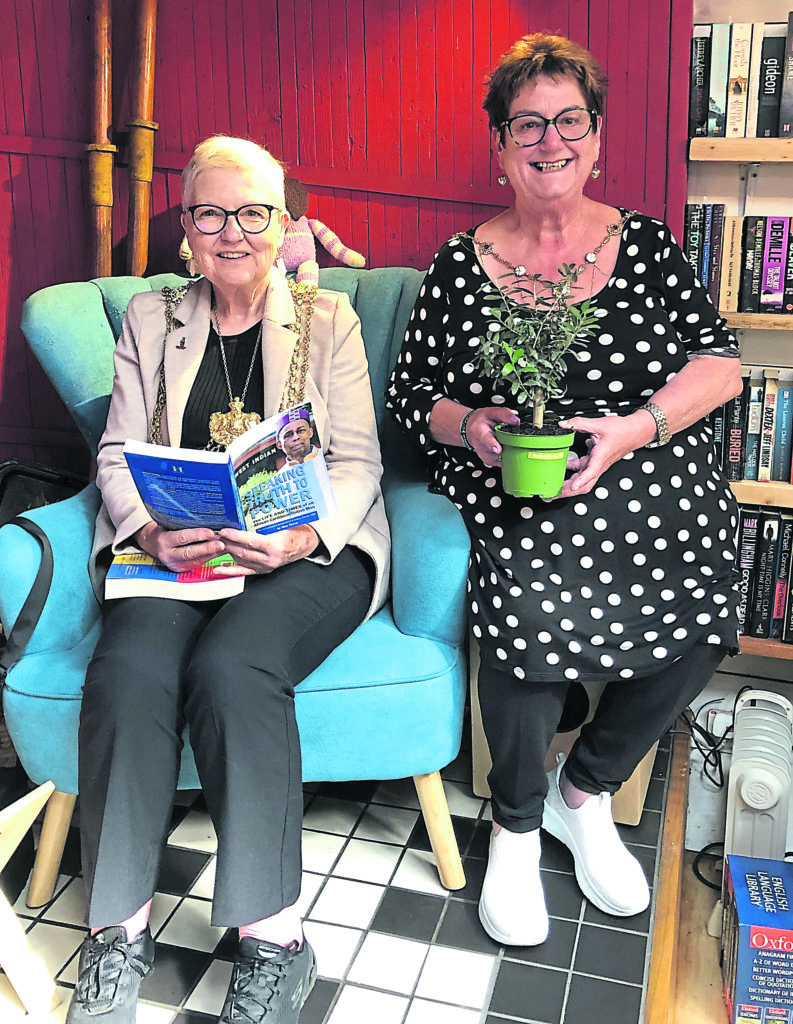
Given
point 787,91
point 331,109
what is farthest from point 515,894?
point 331,109

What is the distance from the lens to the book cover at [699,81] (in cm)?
195

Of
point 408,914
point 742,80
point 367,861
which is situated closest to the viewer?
point 408,914

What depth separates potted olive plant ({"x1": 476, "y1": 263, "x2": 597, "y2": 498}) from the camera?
1.46m

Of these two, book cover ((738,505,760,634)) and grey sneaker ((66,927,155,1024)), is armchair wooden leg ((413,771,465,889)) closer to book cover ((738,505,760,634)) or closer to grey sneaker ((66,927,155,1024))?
grey sneaker ((66,927,155,1024))

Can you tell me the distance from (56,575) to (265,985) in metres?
0.74

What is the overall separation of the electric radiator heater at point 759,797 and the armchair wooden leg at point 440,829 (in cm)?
49

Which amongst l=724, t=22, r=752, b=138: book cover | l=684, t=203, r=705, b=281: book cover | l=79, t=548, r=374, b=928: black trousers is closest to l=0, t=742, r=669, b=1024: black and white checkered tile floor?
l=79, t=548, r=374, b=928: black trousers

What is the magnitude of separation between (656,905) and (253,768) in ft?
2.53

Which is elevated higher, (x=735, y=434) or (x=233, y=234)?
(x=233, y=234)

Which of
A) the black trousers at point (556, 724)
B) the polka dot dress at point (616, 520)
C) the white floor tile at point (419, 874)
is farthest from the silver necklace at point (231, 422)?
the white floor tile at point (419, 874)

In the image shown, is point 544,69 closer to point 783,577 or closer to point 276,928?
point 783,577

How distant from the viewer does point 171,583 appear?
1595mm

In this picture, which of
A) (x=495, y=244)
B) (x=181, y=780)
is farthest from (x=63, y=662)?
(x=495, y=244)

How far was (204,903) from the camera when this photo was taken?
67.0 inches
